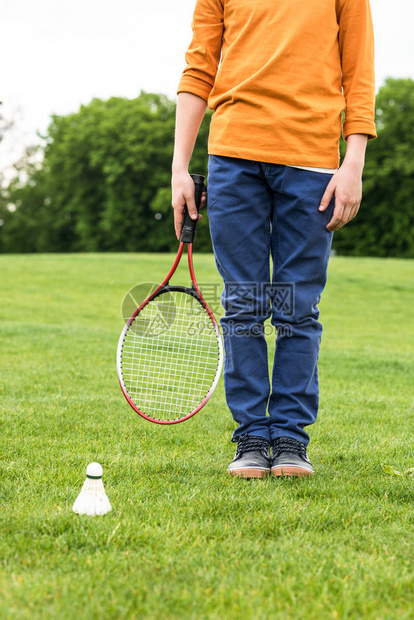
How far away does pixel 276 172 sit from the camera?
2760 mm

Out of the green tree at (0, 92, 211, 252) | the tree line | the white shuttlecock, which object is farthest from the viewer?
the green tree at (0, 92, 211, 252)

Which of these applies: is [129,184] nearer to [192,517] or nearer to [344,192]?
[344,192]

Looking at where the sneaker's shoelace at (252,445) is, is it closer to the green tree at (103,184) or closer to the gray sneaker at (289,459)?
the gray sneaker at (289,459)

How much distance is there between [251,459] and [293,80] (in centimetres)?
166

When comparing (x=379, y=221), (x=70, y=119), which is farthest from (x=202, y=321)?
(x=70, y=119)

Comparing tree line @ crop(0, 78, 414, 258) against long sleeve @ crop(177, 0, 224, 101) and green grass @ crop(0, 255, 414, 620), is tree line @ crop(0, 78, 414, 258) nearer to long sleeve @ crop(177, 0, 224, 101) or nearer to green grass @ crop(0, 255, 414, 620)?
green grass @ crop(0, 255, 414, 620)

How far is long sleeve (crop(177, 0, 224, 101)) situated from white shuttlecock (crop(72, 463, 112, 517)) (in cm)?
181

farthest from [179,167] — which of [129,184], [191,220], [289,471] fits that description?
[129,184]

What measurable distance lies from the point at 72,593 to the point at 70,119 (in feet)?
169

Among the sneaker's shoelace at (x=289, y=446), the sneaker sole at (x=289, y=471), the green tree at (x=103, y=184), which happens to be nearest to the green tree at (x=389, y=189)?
the green tree at (x=103, y=184)

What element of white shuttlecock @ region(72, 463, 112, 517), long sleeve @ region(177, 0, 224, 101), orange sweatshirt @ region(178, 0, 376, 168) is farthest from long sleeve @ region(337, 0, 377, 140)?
white shuttlecock @ region(72, 463, 112, 517)

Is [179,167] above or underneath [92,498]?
above

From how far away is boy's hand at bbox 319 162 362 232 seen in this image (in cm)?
271

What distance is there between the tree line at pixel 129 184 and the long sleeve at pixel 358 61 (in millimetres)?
34793
